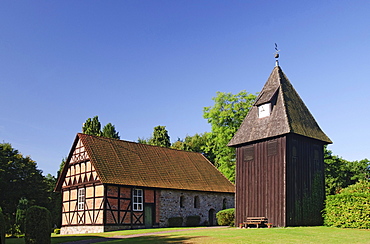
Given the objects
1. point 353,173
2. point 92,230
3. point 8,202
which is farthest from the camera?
point 353,173

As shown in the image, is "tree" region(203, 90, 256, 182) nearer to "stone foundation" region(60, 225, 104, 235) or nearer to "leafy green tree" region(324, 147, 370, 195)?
"leafy green tree" region(324, 147, 370, 195)

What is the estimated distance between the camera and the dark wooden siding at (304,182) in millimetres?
23938

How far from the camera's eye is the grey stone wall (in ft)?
106

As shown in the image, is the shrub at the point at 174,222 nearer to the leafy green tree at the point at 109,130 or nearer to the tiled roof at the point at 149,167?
the tiled roof at the point at 149,167

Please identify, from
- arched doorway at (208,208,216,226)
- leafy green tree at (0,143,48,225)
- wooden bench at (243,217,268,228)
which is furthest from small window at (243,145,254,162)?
leafy green tree at (0,143,48,225)

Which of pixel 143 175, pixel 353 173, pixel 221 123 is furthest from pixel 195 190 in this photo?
pixel 353 173

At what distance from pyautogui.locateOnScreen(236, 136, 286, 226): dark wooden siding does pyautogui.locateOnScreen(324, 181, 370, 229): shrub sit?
3058 mm

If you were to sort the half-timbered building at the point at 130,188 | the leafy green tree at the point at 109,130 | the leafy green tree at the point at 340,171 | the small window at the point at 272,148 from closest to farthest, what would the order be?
the small window at the point at 272,148 → the half-timbered building at the point at 130,188 → the leafy green tree at the point at 340,171 → the leafy green tree at the point at 109,130

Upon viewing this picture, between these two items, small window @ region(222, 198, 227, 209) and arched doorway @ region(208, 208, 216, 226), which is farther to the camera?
small window @ region(222, 198, 227, 209)

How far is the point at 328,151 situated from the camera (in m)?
43.8

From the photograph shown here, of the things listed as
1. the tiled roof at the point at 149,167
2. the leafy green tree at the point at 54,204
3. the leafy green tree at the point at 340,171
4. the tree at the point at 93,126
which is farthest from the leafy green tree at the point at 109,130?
the leafy green tree at the point at 340,171

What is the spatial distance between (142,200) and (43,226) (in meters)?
14.3

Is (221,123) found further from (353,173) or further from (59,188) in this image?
(353,173)

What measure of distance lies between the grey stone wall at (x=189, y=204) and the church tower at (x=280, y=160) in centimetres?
760
